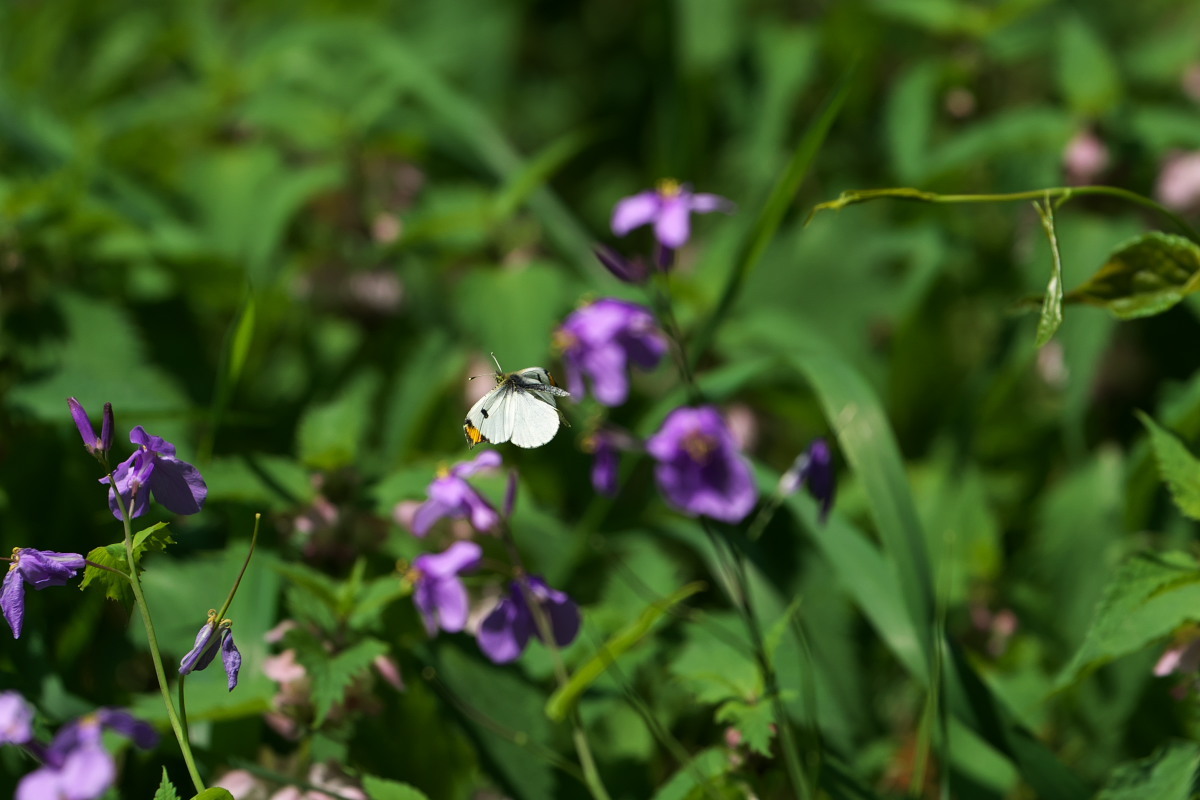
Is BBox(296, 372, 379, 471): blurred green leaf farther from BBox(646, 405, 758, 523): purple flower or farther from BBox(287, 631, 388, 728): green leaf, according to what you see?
BBox(646, 405, 758, 523): purple flower

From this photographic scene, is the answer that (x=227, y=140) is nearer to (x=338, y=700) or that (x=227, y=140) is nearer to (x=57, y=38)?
(x=57, y=38)

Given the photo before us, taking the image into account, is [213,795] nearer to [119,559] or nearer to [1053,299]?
[119,559]

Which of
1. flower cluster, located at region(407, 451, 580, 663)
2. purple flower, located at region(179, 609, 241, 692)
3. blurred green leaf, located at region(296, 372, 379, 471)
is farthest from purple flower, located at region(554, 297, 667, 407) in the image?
purple flower, located at region(179, 609, 241, 692)

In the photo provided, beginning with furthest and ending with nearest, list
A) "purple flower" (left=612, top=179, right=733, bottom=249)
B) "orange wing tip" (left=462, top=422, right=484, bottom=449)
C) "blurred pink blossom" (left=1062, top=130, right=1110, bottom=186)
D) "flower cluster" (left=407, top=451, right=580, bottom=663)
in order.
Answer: "blurred pink blossom" (left=1062, top=130, right=1110, bottom=186) → "purple flower" (left=612, top=179, right=733, bottom=249) → "flower cluster" (left=407, top=451, right=580, bottom=663) → "orange wing tip" (left=462, top=422, right=484, bottom=449)

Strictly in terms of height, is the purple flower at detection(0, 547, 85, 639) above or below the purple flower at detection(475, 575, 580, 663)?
below

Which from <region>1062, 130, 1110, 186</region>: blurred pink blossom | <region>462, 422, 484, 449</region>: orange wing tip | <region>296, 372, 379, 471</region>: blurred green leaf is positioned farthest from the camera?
<region>1062, 130, 1110, 186</region>: blurred pink blossom

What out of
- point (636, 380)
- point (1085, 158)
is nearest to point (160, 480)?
point (636, 380)
